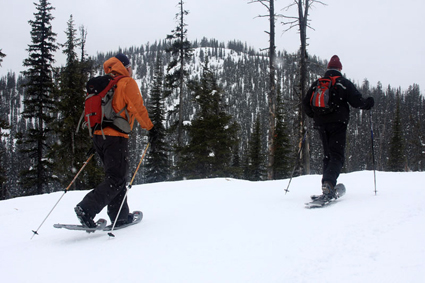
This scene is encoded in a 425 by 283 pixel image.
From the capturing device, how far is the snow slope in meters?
2.01

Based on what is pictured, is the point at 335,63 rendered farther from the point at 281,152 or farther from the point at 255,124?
the point at 255,124

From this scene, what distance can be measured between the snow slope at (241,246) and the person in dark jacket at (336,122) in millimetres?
450

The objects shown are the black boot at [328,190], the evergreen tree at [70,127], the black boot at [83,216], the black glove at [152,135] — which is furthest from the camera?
the evergreen tree at [70,127]

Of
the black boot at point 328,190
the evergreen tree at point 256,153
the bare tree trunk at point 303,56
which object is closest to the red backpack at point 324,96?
the black boot at point 328,190

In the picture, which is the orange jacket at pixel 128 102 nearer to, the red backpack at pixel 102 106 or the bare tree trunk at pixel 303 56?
the red backpack at pixel 102 106

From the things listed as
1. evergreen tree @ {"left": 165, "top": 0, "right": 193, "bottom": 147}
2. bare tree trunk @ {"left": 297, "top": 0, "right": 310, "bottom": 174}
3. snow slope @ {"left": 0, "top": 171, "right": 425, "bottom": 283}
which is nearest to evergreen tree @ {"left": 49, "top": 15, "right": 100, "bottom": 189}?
Answer: evergreen tree @ {"left": 165, "top": 0, "right": 193, "bottom": 147}

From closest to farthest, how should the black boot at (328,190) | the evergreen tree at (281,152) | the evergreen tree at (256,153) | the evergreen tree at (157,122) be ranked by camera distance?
the black boot at (328,190)
the evergreen tree at (157,122)
the evergreen tree at (281,152)
the evergreen tree at (256,153)

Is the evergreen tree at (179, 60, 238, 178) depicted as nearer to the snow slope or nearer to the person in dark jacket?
the person in dark jacket

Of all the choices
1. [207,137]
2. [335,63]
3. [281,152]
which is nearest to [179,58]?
[207,137]

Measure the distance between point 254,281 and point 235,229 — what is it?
108 cm

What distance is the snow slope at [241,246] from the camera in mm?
2010

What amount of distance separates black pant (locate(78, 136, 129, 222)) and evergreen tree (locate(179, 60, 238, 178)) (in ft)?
57.6

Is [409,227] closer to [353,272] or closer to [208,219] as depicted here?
[353,272]

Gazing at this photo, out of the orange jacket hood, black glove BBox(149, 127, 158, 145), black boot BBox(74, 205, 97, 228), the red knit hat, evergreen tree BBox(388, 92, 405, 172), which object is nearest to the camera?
black boot BBox(74, 205, 97, 228)
